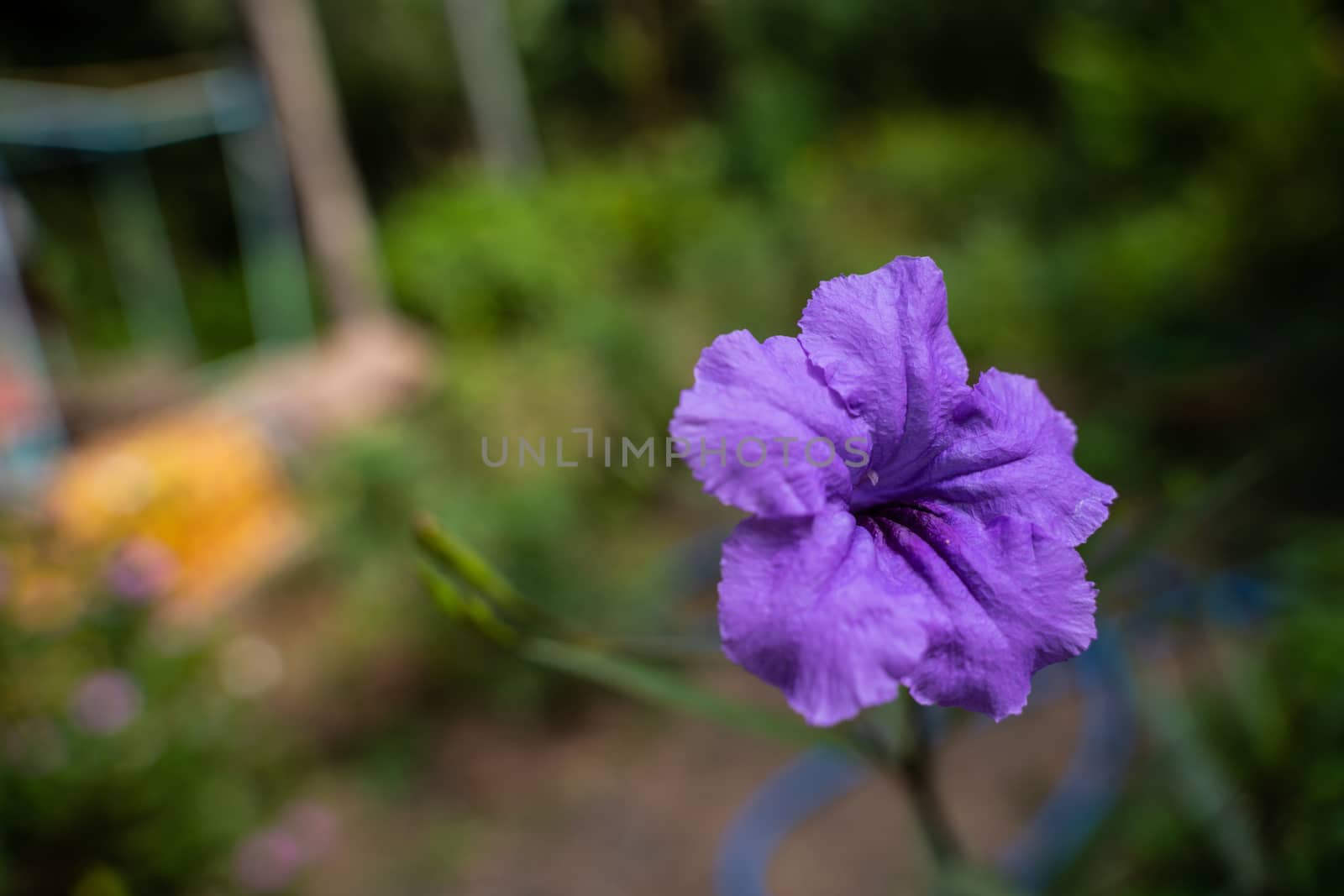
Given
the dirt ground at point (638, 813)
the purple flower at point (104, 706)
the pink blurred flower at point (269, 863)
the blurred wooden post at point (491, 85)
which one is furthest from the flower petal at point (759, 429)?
the blurred wooden post at point (491, 85)

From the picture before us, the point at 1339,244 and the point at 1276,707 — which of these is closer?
the point at 1276,707

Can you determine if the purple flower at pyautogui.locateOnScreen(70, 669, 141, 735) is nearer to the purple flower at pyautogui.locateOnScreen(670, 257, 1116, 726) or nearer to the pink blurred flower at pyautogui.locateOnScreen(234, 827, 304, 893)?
the pink blurred flower at pyautogui.locateOnScreen(234, 827, 304, 893)

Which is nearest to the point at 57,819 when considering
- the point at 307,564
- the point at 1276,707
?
the point at 307,564

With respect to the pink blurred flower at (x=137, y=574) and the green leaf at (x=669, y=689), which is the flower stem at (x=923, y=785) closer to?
the green leaf at (x=669, y=689)

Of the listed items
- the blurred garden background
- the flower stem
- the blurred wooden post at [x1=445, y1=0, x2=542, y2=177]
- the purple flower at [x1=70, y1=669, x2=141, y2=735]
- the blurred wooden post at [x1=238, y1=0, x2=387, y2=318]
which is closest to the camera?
the flower stem

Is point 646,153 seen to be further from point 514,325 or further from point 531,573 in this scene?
point 531,573

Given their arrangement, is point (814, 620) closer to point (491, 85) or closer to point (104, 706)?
point (104, 706)

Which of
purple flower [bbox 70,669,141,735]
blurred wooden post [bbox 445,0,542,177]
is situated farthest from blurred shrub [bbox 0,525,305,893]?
blurred wooden post [bbox 445,0,542,177]
